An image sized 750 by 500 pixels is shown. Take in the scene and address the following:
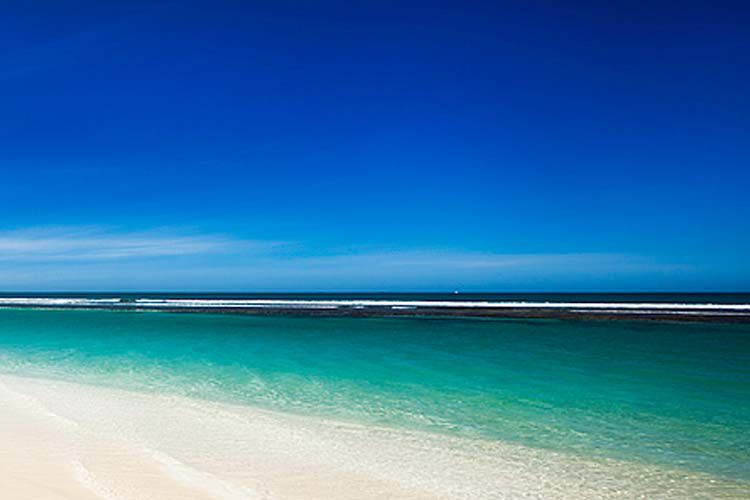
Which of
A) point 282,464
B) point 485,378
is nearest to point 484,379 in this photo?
point 485,378

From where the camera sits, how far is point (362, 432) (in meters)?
8.03

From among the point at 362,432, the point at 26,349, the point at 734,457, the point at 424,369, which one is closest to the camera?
the point at 734,457

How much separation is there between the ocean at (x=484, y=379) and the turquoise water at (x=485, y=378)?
36mm

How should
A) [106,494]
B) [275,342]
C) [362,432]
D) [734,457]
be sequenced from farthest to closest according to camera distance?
[275,342] < [362,432] < [734,457] < [106,494]

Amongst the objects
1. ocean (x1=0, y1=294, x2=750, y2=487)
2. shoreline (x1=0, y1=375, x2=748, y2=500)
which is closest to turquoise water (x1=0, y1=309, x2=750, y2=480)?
ocean (x1=0, y1=294, x2=750, y2=487)

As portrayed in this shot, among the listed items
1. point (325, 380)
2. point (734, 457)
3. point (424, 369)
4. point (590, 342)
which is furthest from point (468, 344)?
point (734, 457)

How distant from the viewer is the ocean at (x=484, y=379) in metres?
7.91

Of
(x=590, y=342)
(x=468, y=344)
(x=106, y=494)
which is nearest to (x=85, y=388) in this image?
(x=106, y=494)

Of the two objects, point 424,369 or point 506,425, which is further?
point 424,369

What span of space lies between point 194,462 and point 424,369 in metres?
8.27

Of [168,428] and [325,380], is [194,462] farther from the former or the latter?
A: [325,380]

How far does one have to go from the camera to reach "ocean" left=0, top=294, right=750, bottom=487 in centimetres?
791

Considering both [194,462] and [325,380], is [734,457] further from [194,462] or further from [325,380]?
[325,380]

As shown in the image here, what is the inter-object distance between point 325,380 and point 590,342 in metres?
11.7
